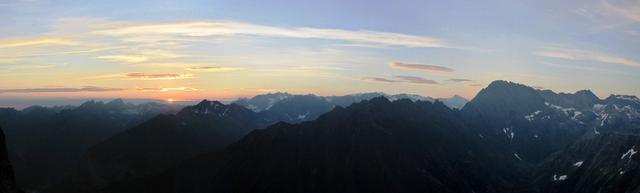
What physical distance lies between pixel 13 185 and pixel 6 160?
7757 mm

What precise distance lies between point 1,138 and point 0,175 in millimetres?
11432

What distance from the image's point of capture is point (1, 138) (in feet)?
426

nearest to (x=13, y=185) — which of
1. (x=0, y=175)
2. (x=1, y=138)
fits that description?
(x=0, y=175)

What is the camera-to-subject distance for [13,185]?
12450cm

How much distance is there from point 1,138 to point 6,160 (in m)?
5.42

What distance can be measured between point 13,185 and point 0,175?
3781mm

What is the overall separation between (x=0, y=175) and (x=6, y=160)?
24.2ft

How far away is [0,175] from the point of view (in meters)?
122

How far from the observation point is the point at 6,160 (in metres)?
129

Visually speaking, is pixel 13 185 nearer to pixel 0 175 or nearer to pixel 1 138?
pixel 0 175

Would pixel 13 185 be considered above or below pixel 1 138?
below

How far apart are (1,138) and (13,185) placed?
12.8 meters
